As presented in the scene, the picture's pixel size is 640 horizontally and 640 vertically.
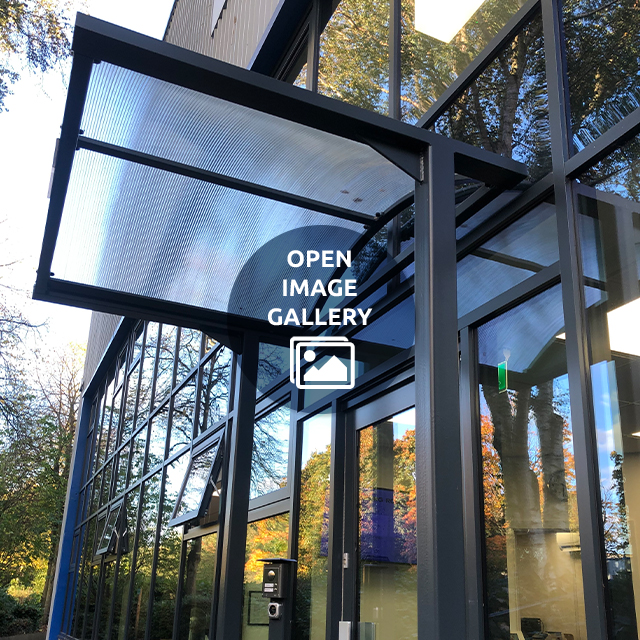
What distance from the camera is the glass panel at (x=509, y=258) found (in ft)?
9.99

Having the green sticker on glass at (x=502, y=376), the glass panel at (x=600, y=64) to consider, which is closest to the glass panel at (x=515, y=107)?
the glass panel at (x=600, y=64)

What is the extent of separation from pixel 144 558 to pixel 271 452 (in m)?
3.38

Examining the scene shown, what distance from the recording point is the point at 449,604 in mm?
2285

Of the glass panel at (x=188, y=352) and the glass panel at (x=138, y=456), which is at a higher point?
the glass panel at (x=188, y=352)

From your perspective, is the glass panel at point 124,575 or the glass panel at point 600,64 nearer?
the glass panel at point 600,64

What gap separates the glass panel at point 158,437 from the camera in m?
8.65

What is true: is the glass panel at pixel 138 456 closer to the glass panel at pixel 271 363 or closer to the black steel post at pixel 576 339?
the glass panel at pixel 271 363

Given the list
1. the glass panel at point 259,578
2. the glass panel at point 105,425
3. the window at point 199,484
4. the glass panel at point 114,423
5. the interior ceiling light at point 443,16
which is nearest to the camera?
the interior ceiling light at point 443,16

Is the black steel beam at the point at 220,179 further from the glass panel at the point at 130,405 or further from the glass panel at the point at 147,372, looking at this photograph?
the glass panel at the point at 130,405

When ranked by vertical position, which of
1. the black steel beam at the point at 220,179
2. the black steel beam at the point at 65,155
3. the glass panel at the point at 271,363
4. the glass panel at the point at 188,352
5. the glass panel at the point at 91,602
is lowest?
the glass panel at the point at 91,602

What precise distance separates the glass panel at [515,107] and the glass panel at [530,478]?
716 mm

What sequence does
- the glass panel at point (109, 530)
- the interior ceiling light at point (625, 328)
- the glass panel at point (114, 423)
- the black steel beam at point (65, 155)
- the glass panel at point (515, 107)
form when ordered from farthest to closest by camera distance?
1. the glass panel at point (114, 423)
2. the glass panel at point (109, 530)
3. the glass panel at point (515, 107)
4. the black steel beam at point (65, 155)
5. the interior ceiling light at point (625, 328)

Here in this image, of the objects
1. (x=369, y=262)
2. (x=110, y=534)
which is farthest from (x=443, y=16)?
(x=110, y=534)

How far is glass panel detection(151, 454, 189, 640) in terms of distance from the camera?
23.0 ft
